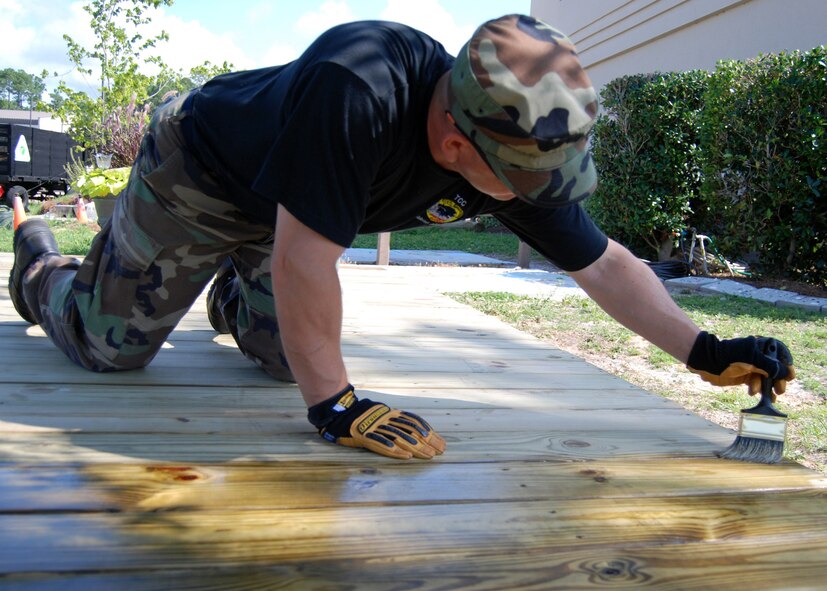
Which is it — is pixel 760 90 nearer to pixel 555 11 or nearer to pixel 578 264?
pixel 578 264

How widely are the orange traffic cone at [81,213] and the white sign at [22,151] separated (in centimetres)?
473

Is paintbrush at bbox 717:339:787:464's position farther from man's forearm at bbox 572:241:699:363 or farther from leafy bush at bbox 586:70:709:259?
leafy bush at bbox 586:70:709:259

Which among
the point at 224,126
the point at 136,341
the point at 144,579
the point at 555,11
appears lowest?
the point at 144,579

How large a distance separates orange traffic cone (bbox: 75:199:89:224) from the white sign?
15.5 feet

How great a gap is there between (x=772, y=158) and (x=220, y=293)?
455cm

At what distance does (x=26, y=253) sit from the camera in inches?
104

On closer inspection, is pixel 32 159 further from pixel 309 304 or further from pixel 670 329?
pixel 670 329

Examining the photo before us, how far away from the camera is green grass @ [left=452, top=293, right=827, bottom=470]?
8.70 ft

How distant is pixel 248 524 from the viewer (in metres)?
1.22

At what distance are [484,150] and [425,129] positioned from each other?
0.75ft

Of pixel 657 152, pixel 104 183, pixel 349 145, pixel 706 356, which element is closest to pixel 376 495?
pixel 349 145

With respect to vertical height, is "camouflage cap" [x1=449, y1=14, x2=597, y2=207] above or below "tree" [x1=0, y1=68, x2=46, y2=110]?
below

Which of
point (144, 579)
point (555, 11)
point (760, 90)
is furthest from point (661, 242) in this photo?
point (144, 579)

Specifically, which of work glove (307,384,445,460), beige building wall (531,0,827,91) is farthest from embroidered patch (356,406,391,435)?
beige building wall (531,0,827,91)
